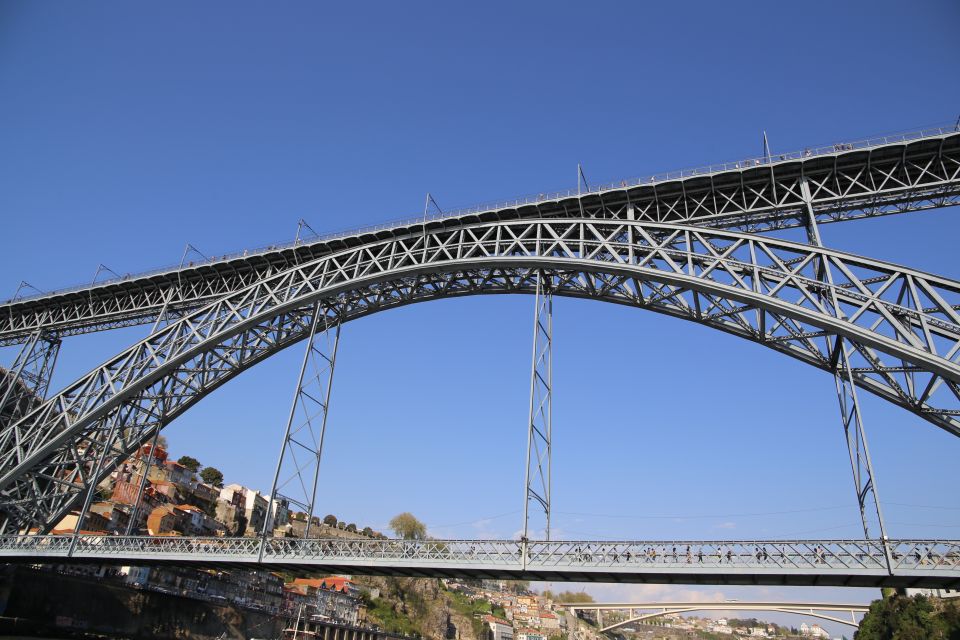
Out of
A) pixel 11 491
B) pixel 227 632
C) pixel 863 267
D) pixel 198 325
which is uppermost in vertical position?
pixel 198 325

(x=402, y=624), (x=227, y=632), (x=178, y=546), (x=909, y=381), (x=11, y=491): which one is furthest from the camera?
(x=402, y=624)

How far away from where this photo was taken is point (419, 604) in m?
87.5

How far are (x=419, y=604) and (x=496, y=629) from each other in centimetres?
2620

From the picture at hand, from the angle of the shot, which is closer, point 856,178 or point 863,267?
point 863,267

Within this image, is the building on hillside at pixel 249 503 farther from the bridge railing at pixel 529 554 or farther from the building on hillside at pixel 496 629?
the bridge railing at pixel 529 554

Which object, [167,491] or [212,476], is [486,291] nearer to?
[167,491]

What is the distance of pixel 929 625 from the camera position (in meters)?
49.4

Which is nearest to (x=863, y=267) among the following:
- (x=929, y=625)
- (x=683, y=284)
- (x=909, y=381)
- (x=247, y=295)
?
(x=909, y=381)

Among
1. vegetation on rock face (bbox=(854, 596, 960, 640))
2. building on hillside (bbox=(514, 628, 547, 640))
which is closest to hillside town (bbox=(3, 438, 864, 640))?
building on hillside (bbox=(514, 628, 547, 640))

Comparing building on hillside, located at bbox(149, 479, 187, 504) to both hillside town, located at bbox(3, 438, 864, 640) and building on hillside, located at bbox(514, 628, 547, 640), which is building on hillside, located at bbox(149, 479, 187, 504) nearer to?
hillside town, located at bbox(3, 438, 864, 640)

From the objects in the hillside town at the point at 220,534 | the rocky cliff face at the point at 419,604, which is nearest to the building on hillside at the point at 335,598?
the hillside town at the point at 220,534

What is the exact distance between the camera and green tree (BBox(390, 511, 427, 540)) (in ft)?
310

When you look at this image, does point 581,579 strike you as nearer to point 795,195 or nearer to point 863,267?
point 863,267

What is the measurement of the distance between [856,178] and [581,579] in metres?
14.9
